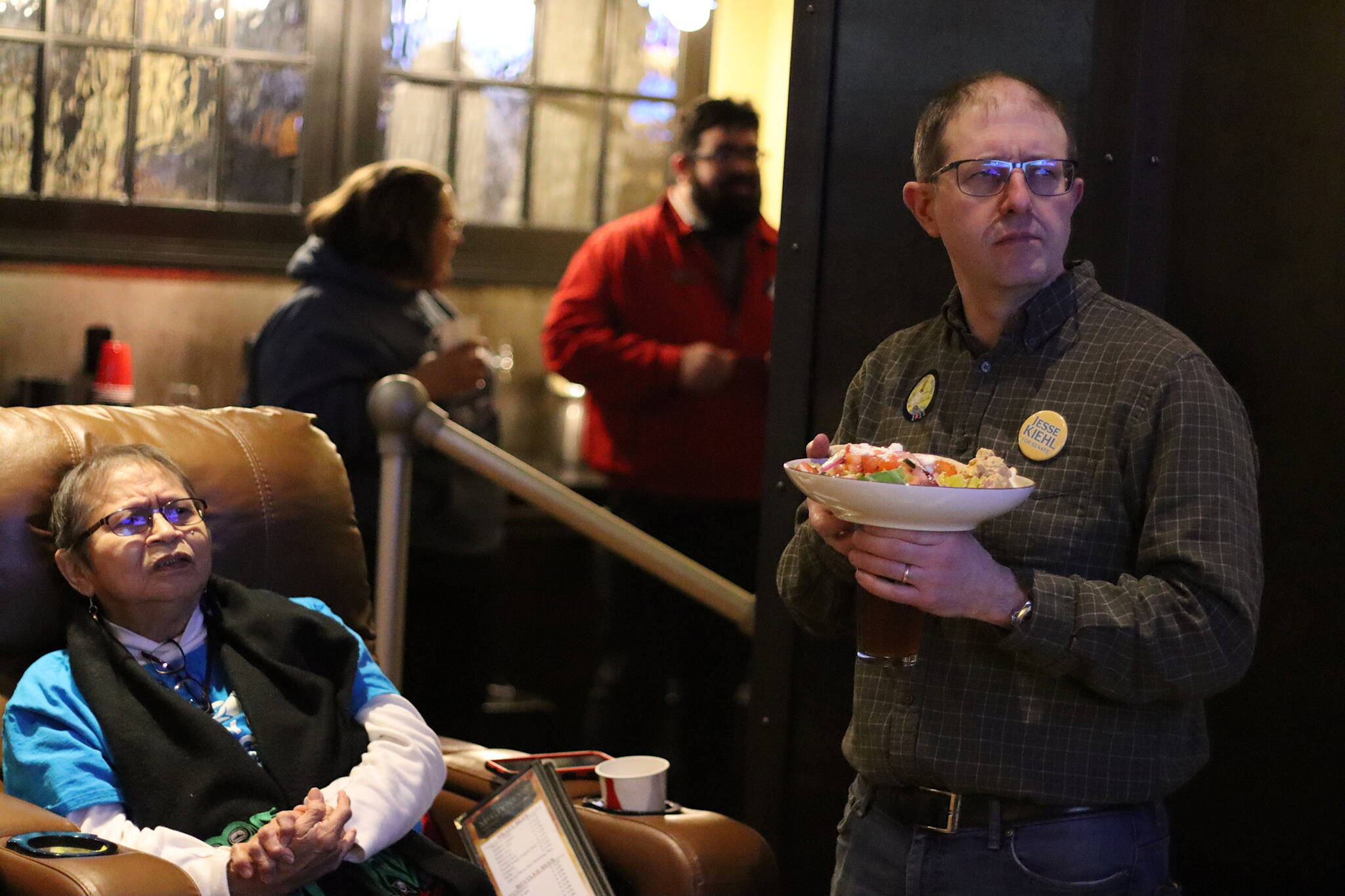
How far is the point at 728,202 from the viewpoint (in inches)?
132

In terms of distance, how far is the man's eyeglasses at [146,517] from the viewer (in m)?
1.88

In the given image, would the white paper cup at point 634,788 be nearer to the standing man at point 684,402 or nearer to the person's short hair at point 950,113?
the person's short hair at point 950,113

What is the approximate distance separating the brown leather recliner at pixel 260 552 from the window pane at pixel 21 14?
2.16m

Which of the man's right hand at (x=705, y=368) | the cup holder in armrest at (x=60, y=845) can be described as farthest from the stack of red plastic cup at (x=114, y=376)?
the cup holder in armrest at (x=60, y=845)

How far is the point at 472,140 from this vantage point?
4.37m

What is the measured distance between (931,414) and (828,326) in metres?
0.65

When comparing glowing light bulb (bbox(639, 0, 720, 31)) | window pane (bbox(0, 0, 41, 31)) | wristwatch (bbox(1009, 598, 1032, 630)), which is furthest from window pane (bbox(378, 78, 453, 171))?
wristwatch (bbox(1009, 598, 1032, 630))

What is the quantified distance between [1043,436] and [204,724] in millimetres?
1091

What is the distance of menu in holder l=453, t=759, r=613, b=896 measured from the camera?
1.81 metres

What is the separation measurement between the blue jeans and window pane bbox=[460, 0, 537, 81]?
329 cm

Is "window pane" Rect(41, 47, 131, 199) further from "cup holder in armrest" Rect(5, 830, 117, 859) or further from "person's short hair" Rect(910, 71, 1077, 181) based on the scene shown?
"person's short hair" Rect(910, 71, 1077, 181)

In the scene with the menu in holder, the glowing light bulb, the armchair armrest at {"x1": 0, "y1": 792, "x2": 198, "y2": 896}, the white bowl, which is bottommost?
the menu in holder

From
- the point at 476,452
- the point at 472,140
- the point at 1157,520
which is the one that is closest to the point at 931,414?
the point at 1157,520

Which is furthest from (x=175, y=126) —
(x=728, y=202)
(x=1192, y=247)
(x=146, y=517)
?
(x=1192, y=247)
